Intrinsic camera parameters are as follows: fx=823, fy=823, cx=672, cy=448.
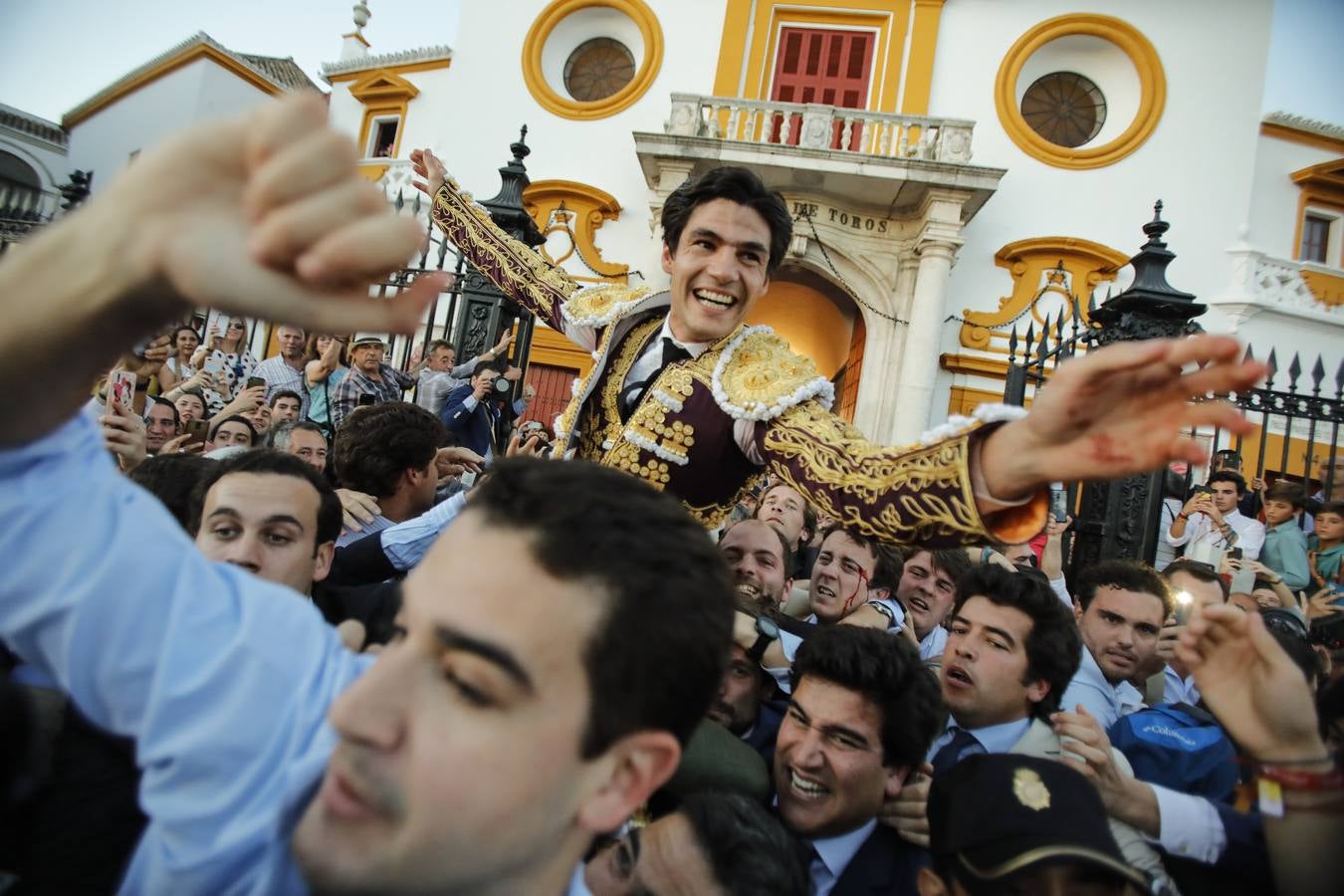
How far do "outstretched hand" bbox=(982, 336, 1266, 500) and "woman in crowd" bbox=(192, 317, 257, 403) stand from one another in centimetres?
593

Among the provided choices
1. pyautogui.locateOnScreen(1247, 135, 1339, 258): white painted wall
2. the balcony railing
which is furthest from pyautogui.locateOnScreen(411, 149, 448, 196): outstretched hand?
pyautogui.locateOnScreen(1247, 135, 1339, 258): white painted wall

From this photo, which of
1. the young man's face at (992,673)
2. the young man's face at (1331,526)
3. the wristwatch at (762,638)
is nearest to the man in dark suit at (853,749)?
the wristwatch at (762,638)

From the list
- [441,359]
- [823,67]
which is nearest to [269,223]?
[441,359]

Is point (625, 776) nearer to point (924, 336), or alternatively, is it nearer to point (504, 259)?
point (504, 259)

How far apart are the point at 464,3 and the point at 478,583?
54.9 ft

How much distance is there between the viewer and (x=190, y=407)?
5309 millimetres

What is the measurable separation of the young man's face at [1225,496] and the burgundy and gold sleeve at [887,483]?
5.21m

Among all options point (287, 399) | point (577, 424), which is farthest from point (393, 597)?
point (287, 399)

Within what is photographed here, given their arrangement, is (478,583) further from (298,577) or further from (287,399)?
(287,399)

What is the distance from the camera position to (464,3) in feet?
49.7

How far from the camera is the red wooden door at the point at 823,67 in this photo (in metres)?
14.1

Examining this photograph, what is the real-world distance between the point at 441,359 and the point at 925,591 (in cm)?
398

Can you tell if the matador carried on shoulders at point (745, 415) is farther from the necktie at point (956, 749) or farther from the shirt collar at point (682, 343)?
the necktie at point (956, 749)

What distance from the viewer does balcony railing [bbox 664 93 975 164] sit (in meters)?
11.9
